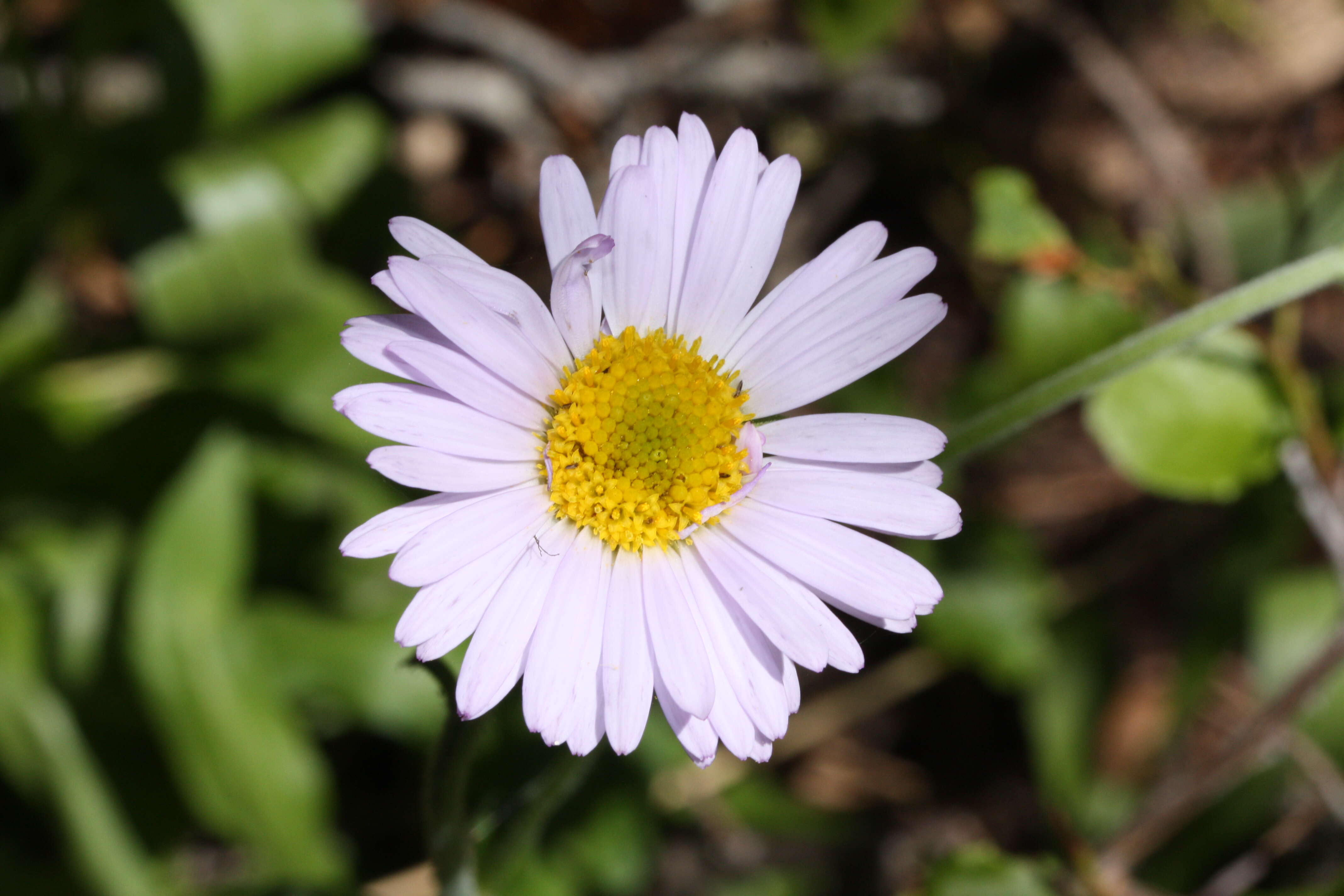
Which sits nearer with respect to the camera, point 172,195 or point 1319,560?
point 172,195

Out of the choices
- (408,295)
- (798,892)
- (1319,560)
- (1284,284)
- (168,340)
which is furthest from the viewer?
(1319,560)

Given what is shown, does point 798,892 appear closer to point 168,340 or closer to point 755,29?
point 168,340

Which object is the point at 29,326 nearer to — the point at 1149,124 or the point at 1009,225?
the point at 1009,225

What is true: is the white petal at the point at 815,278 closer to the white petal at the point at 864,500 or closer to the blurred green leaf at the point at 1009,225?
the white petal at the point at 864,500

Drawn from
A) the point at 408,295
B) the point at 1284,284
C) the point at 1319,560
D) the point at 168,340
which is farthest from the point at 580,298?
the point at 1319,560

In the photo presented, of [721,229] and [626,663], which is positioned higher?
[721,229]

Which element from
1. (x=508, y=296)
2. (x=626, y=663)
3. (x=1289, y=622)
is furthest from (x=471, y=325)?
(x=1289, y=622)

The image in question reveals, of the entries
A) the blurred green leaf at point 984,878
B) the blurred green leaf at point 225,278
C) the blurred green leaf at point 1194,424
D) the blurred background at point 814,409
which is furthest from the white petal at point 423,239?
the blurred green leaf at point 984,878
